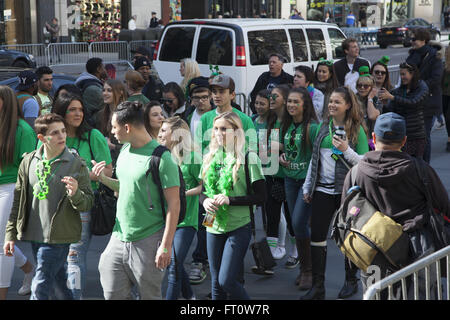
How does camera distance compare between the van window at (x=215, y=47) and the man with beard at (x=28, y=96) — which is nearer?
the man with beard at (x=28, y=96)

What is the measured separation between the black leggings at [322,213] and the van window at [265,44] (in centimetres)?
666

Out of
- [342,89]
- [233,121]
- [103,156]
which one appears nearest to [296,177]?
[342,89]

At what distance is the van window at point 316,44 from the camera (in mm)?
13250

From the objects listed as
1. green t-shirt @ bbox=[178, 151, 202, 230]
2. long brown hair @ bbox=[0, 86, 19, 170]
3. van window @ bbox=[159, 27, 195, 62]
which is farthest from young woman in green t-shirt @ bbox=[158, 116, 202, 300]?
van window @ bbox=[159, 27, 195, 62]

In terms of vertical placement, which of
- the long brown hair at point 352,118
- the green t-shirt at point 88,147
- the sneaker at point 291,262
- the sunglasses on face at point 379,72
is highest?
the sunglasses on face at point 379,72

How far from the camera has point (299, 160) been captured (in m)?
6.30

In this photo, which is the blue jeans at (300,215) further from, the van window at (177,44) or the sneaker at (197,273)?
the van window at (177,44)

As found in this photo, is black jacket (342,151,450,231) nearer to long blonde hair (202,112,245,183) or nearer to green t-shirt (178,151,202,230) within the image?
long blonde hair (202,112,245,183)

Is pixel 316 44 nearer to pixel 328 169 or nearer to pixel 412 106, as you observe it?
pixel 412 106

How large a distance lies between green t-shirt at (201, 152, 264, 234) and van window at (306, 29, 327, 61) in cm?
834

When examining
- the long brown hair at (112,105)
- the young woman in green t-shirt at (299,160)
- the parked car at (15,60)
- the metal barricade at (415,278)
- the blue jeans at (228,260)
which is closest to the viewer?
the metal barricade at (415,278)

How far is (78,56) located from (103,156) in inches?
664

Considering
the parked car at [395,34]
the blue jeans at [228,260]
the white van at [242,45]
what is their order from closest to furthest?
the blue jeans at [228,260]
the white van at [242,45]
the parked car at [395,34]

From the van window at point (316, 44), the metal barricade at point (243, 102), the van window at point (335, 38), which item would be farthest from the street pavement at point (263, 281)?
the van window at point (335, 38)
